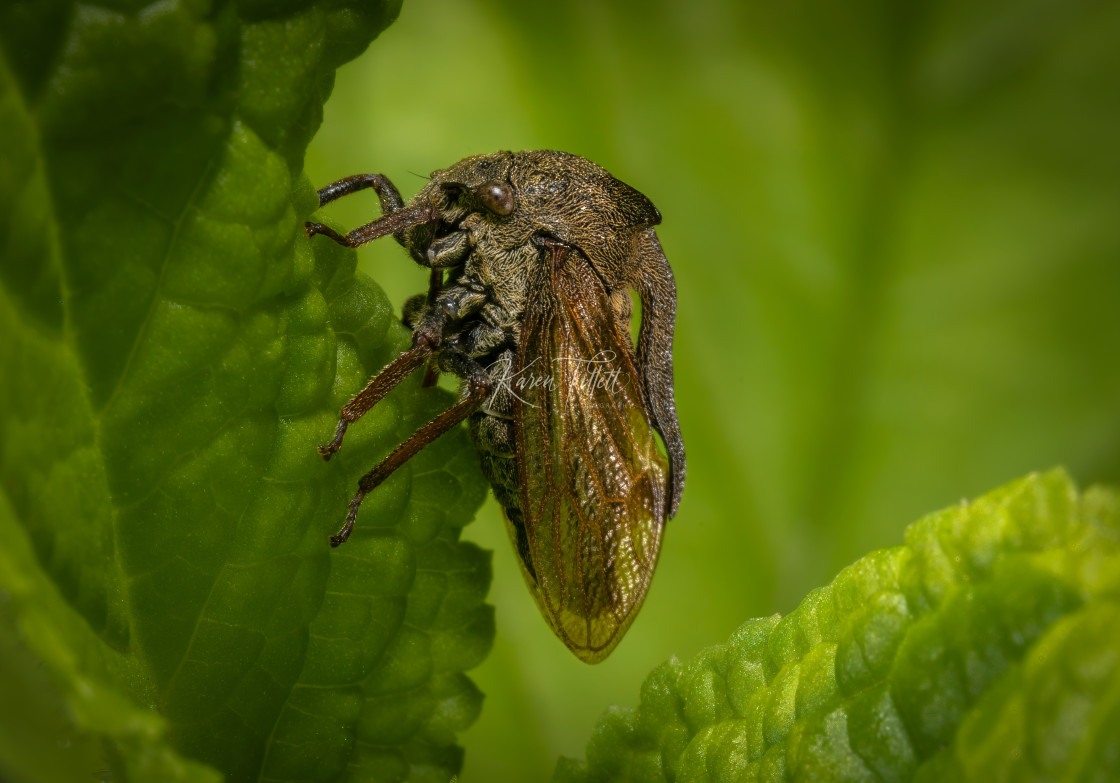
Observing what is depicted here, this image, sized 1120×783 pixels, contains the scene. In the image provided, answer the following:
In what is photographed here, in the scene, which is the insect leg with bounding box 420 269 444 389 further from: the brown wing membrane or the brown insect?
the brown wing membrane

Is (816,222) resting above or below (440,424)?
above

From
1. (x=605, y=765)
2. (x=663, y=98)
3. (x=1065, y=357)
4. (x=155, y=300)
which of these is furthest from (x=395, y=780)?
(x=1065, y=357)

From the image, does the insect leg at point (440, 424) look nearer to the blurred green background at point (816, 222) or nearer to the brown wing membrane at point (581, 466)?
the brown wing membrane at point (581, 466)

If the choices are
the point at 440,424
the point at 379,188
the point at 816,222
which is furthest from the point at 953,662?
the point at 816,222

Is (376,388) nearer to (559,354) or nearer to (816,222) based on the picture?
(559,354)

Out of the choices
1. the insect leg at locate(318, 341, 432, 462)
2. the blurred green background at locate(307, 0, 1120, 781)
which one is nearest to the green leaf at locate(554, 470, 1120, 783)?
the insect leg at locate(318, 341, 432, 462)

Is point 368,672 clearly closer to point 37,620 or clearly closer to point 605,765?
point 605,765
